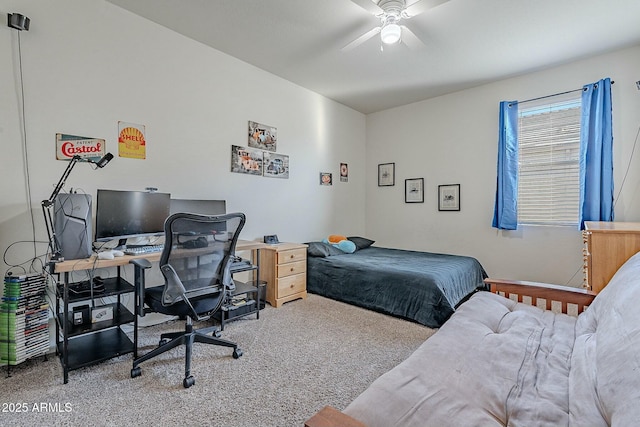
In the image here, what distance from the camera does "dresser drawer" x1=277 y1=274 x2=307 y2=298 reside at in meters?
3.31

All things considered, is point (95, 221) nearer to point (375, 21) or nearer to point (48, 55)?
point (48, 55)

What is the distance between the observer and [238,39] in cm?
301

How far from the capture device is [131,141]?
8.66 ft

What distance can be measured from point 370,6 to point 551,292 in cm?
240

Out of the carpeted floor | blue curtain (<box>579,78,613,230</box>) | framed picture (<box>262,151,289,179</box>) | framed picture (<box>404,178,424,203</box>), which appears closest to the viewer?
the carpeted floor

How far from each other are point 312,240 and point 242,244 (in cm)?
167

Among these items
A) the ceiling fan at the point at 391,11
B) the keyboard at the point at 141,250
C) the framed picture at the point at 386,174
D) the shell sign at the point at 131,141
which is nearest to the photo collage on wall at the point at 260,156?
the shell sign at the point at 131,141

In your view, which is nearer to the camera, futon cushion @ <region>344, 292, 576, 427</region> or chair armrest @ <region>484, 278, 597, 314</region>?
futon cushion @ <region>344, 292, 576, 427</region>

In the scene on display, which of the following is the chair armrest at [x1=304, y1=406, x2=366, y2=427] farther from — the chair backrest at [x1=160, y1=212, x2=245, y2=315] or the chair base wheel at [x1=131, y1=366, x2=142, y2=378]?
the chair base wheel at [x1=131, y1=366, x2=142, y2=378]

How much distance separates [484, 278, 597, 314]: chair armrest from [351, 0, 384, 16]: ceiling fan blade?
7.33ft

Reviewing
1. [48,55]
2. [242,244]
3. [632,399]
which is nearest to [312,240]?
[242,244]

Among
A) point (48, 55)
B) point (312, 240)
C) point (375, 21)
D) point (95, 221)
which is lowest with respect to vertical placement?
point (312, 240)

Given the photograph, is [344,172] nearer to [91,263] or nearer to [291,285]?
[291,285]

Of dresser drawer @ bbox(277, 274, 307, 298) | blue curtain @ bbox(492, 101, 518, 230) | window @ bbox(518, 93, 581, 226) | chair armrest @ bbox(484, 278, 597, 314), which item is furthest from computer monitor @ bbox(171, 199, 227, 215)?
window @ bbox(518, 93, 581, 226)
